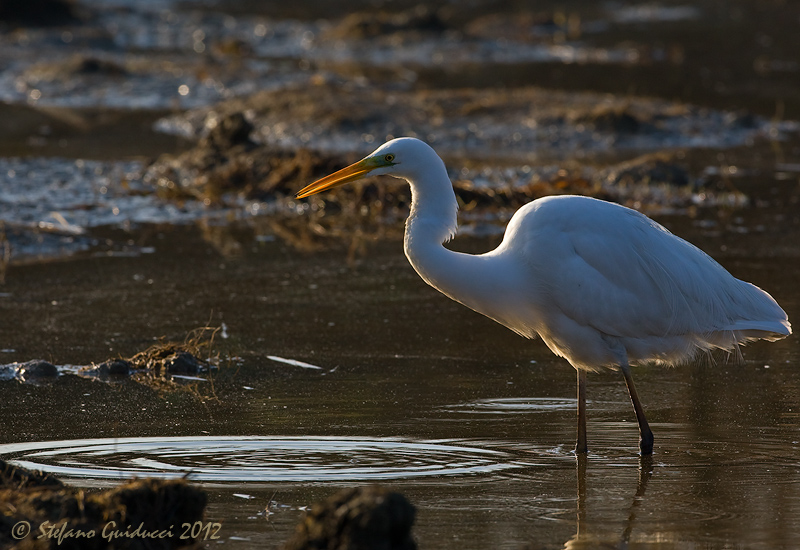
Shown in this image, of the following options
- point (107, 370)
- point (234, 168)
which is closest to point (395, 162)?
point (107, 370)

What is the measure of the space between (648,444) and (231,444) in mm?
1859

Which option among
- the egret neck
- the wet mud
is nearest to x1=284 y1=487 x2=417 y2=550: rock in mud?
the wet mud

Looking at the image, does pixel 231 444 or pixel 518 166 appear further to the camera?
pixel 518 166

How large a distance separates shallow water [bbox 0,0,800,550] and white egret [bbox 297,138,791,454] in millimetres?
412

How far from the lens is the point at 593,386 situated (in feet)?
20.8

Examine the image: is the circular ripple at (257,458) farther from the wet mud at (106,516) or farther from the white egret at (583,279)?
the wet mud at (106,516)

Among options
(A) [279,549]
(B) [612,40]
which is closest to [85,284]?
(A) [279,549]

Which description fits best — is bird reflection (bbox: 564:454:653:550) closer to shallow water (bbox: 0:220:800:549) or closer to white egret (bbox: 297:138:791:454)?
shallow water (bbox: 0:220:800:549)

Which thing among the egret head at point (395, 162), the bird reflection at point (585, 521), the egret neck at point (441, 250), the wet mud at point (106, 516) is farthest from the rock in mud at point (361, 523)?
the egret head at point (395, 162)

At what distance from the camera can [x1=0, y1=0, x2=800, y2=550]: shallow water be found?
4445 millimetres

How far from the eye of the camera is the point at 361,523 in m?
3.07

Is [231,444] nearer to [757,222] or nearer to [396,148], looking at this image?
[396,148]

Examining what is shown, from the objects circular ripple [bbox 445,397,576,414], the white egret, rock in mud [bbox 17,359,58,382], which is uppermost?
the white egret

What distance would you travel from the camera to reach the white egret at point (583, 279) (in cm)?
510
